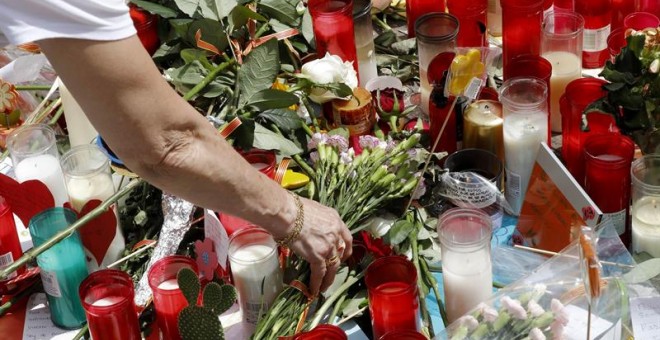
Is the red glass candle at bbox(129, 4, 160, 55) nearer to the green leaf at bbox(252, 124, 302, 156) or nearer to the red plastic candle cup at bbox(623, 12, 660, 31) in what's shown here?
the green leaf at bbox(252, 124, 302, 156)

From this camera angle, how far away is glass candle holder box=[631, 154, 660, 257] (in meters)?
1.59

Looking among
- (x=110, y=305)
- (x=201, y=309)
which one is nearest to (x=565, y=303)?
(x=201, y=309)

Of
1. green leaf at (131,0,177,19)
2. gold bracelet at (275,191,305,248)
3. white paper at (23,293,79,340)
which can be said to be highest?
green leaf at (131,0,177,19)

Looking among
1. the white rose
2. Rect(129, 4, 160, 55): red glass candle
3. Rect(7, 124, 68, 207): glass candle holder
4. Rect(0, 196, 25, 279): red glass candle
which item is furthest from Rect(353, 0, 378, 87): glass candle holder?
Rect(0, 196, 25, 279): red glass candle

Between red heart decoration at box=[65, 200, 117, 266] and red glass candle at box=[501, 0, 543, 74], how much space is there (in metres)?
0.92

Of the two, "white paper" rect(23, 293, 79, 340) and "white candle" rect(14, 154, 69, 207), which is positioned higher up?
"white candle" rect(14, 154, 69, 207)

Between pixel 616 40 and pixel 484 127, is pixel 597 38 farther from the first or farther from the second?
pixel 484 127

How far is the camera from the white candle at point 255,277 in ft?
5.09

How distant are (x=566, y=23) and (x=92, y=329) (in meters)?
1.23

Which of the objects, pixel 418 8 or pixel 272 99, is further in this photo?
pixel 418 8

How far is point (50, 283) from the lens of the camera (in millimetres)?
1661

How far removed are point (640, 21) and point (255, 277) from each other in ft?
3.66

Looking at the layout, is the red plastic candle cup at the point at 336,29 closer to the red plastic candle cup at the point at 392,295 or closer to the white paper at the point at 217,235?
the white paper at the point at 217,235

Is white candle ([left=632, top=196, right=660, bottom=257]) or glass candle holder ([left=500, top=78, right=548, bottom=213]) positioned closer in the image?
white candle ([left=632, top=196, right=660, bottom=257])
